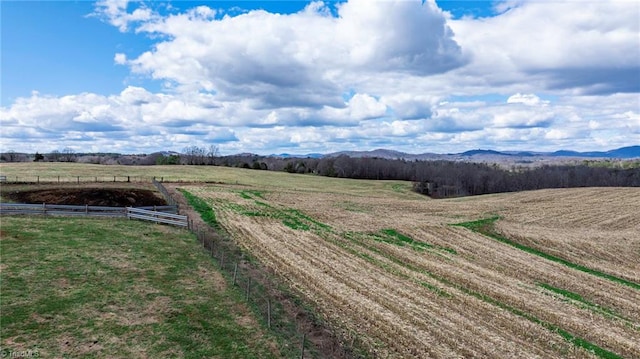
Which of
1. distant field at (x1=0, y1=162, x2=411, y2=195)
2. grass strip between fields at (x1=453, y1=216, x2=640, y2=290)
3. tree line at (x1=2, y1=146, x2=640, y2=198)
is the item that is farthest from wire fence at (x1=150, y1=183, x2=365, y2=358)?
tree line at (x1=2, y1=146, x2=640, y2=198)

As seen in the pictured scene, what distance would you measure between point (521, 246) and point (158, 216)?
84.7ft

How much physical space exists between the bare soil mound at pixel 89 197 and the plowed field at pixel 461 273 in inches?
268

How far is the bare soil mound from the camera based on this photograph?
36.6 meters

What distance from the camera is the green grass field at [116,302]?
39.2 ft

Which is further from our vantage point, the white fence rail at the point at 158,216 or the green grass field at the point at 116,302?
the white fence rail at the point at 158,216

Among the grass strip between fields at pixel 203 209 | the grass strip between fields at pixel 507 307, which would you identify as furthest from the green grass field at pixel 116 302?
the grass strip between fields at pixel 507 307

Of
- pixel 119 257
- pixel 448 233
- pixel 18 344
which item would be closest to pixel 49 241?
pixel 119 257

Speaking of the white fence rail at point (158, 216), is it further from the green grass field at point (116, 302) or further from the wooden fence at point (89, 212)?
the green grass field at point (116, 302)

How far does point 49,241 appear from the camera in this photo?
21.9 metres

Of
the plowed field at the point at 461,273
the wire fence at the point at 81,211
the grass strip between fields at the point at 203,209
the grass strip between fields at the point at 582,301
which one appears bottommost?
the grass strip between fields at the point at 582,301

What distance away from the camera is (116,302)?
1495 cm

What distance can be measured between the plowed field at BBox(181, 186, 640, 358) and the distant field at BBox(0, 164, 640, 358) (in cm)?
7

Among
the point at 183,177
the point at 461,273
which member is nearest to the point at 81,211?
the point at 461,273

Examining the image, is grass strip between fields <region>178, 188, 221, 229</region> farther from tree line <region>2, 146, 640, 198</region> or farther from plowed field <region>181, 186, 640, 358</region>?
tree line <region>2, 146, 640, 198</region>
